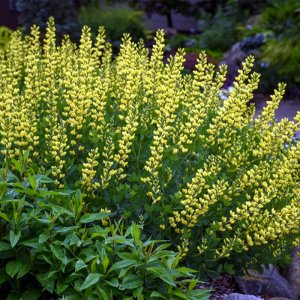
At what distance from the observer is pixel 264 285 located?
4.66 metres

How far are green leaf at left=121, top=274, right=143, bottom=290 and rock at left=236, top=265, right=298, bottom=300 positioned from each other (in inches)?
61.3

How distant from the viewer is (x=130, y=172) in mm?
4254

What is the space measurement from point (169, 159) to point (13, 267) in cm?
120

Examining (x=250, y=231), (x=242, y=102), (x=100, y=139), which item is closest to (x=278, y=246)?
(x=250, y=231)

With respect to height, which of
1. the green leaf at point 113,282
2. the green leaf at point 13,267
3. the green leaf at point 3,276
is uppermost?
the green leaf at point 113,282

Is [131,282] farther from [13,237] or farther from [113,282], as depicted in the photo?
[13,237]

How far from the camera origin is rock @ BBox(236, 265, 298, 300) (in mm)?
4629

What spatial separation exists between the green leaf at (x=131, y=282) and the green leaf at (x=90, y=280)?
118 mm

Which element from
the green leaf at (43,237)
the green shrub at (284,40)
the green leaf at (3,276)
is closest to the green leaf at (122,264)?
the green leaf at (43,237)

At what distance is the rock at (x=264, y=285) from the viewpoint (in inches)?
182

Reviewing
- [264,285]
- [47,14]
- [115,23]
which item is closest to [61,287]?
[264,285]

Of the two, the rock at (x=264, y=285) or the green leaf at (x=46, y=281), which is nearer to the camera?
the green leaf at (x=46, y=281)

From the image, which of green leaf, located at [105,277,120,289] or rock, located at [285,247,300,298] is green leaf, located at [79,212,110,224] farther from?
rock, located at [285,247,300,298]

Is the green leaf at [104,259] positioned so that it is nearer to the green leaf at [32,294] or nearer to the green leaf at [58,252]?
the green leaf at [58,252]
